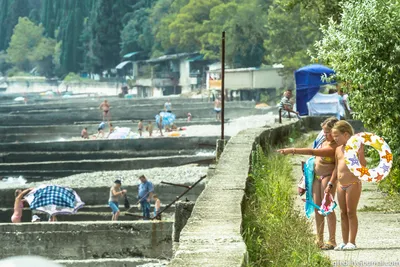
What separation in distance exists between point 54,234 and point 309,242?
10.6 metres

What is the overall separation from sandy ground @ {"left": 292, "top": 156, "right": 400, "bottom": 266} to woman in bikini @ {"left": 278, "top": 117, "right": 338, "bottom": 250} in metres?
0.24

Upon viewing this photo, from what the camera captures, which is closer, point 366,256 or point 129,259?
point 366,256

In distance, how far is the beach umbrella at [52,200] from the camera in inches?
979

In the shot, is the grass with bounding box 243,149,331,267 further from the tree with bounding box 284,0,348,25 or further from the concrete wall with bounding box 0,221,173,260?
the tree with bounding box 284,0,348,25

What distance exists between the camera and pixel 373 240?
1055 cm

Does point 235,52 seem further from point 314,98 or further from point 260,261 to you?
point 260,261

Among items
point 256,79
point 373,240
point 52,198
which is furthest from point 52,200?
point 256,79

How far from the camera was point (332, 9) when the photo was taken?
1005 inches

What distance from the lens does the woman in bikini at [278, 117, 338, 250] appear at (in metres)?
9.65

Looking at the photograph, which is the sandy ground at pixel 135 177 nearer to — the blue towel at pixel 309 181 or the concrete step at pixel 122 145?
the concrete step at pixel 122 145

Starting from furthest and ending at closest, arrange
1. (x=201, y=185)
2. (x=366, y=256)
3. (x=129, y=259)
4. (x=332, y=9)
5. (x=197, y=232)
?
(x=201, y=185)
(x=332, y=9)
(x=129, y=259)
(x=366, y=256)
(x=197, y=232)

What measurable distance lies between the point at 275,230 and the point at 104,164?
112 feet

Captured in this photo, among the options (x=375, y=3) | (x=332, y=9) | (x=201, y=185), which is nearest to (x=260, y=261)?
(x=375, y=3)

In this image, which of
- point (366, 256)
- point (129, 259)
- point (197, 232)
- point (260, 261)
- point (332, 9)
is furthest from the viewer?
point (332, 9)
